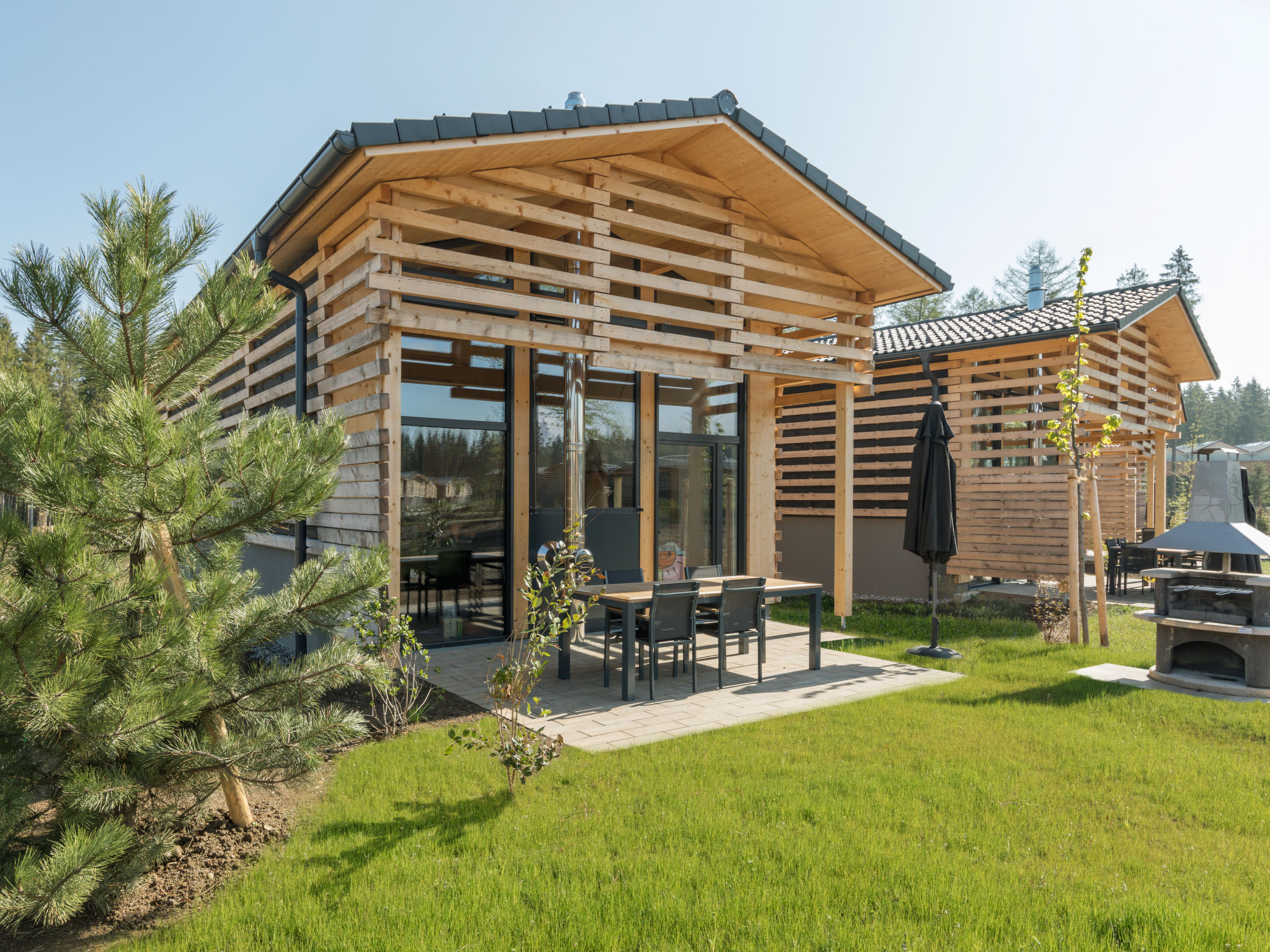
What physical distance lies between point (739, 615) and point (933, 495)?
10.3ft

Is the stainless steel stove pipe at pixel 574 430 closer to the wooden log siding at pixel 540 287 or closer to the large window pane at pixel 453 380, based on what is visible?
the wooden log siding at pixel 540 287

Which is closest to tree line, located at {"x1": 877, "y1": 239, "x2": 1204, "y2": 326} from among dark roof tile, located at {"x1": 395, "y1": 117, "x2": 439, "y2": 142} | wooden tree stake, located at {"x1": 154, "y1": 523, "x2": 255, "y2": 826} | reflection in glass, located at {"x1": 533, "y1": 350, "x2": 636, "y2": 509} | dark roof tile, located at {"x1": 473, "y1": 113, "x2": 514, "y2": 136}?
reflection in glass, located at {"x1": 533, "y1": 350, "x2": 636, "y2": 509}

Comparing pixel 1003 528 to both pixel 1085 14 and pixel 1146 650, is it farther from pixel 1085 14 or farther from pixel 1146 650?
pixel 1085 14

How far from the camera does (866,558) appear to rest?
44.1 ft

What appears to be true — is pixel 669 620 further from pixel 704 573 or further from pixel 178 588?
pixel 178 588

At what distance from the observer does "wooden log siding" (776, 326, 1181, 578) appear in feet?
40.0

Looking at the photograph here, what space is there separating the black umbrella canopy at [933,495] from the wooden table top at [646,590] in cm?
176

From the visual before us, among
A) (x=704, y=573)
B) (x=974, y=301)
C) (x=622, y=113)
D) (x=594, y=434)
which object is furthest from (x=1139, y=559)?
(x=974, y=301)

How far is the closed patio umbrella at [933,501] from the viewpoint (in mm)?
8562

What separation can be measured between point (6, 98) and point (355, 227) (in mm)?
6453

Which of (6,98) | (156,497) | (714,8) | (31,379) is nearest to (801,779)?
(156,497)

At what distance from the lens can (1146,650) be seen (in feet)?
28.9

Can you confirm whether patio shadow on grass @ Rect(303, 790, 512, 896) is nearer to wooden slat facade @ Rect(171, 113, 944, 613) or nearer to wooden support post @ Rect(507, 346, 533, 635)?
wooden slat facade @ Rect(171, 113, 944, 613)

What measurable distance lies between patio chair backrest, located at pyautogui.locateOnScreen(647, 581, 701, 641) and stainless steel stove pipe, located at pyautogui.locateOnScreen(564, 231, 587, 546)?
75.4 inches
